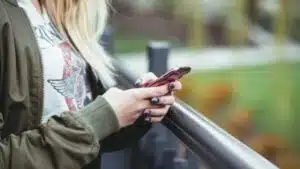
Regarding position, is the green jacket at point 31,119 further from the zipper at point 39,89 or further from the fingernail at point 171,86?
the fingernail at point 171,86

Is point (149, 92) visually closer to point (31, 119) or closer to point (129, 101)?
point (129, 101)

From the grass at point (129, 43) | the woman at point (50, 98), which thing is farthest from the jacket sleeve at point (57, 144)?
the grass at point (129, 43)

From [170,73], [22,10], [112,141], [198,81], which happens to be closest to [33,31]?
[22,10]

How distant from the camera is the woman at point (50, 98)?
126cm

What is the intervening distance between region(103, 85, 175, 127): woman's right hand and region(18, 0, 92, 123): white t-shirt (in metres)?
0.12

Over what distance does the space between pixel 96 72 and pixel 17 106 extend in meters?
0.32

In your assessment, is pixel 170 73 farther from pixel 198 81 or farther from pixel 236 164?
pixel 198 81

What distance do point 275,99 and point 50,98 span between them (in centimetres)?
426

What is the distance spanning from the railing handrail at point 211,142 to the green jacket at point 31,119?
5.7 inches

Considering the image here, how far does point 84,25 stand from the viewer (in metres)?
1.63

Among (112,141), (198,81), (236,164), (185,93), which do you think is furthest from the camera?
(198,81)

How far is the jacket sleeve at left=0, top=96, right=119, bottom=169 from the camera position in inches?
48.7

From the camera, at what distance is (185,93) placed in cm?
538

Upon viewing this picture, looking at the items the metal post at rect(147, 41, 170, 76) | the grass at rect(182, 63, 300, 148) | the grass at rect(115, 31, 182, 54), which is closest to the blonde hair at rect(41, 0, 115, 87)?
the metal post at rect(147, 41, 170, 76)
